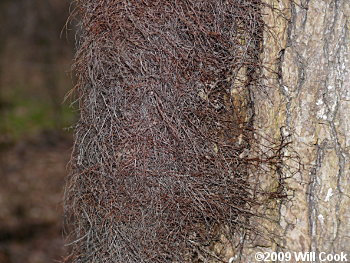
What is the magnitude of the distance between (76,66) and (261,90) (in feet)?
1.88

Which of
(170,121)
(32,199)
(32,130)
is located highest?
(32,130)

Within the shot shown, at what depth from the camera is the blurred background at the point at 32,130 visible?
4.58 m

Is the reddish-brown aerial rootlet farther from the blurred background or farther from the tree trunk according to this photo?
the blurred background

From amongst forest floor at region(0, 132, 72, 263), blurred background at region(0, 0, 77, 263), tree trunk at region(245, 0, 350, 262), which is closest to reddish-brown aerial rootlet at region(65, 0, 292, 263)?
tree trunk at region(245, 0, 350, 262)

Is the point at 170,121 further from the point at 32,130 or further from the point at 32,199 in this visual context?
the point at 32,130

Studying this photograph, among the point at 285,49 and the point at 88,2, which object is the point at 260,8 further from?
the point at 88,2

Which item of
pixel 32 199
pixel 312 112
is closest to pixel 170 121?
pixel 312 112

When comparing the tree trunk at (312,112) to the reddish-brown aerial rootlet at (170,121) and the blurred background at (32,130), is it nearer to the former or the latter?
the reddish-brown aerial rootlet at (170,121)

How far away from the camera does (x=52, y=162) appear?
20.3 ft

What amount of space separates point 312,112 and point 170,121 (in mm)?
414

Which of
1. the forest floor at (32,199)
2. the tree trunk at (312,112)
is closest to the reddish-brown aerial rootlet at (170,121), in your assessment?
the tree trunk at (312,112)

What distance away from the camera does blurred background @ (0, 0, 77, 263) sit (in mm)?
4580

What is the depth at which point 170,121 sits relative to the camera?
4.50ft

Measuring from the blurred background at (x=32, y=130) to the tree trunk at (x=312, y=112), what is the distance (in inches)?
117
